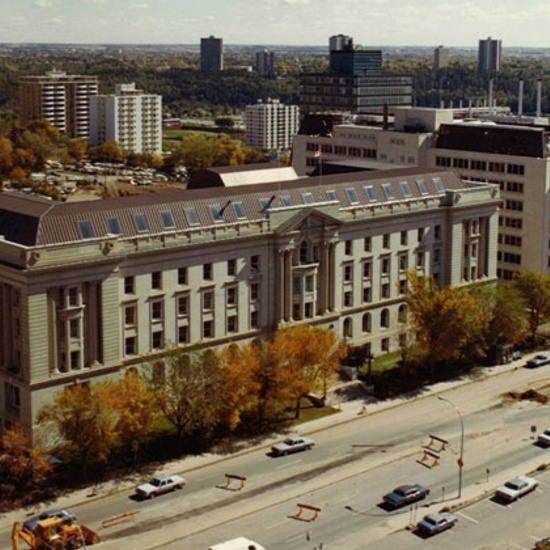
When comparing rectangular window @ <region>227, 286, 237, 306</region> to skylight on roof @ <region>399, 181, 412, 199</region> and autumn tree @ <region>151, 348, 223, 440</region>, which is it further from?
skylight on roof @ <region>399, 181, 412, 199</region>

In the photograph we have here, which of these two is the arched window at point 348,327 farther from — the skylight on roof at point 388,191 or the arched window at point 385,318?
Answer: the skylight on roof at point 388,191

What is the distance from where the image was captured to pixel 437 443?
3765 inches

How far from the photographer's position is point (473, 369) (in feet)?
388

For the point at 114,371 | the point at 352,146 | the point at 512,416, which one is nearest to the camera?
the point at 114,371

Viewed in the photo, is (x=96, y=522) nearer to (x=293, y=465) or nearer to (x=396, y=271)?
(x=293, y=465)

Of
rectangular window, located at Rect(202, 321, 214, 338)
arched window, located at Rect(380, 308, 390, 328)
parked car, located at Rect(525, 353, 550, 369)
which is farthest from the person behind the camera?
arched window, located at Rect(380, 308, 390, 328)

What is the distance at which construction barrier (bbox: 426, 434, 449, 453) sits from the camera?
9411cm

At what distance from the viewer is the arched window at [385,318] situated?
12356 centimetres

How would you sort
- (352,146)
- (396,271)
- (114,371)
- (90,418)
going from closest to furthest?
1. (90,418)
2. (114,371)
3. (396,271)
4. (352,146)

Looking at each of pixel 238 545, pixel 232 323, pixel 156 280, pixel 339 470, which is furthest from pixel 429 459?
pixel 156 280

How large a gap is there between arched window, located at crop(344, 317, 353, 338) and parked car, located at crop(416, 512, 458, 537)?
4248 centimetres

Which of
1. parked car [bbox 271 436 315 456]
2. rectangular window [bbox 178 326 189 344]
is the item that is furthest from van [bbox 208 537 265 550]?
rectangular window [bbox 178 326 189 344]

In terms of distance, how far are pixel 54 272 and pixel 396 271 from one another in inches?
1859

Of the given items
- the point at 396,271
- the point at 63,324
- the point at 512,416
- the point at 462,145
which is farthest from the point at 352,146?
the point at 63,324
